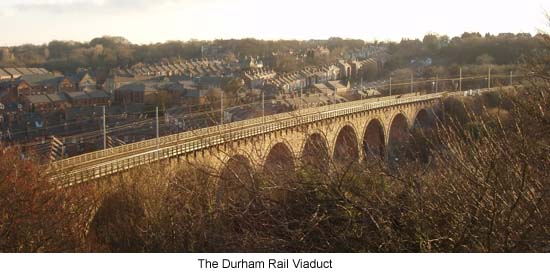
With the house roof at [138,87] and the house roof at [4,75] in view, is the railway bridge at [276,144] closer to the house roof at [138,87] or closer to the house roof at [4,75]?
the house roof at [4,75]

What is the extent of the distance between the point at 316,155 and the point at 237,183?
0.38 meters

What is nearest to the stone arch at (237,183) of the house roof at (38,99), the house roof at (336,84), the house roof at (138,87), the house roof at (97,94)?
the house roof at (38,99)

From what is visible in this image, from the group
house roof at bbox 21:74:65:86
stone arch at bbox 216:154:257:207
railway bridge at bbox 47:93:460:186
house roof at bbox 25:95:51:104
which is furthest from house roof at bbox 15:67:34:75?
stone arch at bbox 216:154:257:207

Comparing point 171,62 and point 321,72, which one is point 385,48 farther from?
point 171,62

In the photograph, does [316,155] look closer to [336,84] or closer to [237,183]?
[237,183]

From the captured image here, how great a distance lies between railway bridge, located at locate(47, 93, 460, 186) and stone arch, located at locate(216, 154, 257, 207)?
1cm

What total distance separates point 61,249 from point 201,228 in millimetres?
1845

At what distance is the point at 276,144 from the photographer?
9.59 m

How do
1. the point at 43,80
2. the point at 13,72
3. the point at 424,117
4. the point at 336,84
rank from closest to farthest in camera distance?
the point at 13,72 < the point at 43,80 < the point at 424,117 < the point at 336,84

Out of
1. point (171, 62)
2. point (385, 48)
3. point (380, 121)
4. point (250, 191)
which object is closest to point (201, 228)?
point (250, 191)

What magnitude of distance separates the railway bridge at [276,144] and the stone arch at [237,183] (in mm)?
14

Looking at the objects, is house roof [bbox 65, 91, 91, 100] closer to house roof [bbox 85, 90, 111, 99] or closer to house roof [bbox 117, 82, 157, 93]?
house roof [bbox 85, 90, 111, 99]

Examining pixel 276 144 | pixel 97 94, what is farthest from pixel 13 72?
pixel 276 144

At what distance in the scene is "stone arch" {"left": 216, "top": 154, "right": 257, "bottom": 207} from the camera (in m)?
2.31
